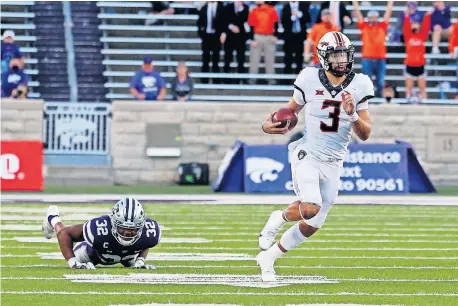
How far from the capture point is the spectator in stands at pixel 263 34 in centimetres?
2170

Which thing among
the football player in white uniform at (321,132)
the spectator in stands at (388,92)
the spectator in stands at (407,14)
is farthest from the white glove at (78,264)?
the spectator in stands at (407,14)

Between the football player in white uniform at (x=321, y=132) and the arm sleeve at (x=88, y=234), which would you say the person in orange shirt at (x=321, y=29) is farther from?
the arm sleeve at (x=88, y=234)

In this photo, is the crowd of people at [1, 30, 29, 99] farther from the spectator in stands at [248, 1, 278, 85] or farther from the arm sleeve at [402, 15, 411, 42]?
the arm sleeve at [402, 15, 411, 42]

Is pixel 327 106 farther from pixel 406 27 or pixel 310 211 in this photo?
pixel 406 27

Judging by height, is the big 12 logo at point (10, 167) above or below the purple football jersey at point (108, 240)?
below

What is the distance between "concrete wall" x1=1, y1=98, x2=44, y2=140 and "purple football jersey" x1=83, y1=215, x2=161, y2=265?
38.5 ft

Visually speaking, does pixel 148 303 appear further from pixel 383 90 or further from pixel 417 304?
pixel 383 90

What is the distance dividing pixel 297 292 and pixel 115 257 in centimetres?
184

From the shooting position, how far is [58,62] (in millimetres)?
23438

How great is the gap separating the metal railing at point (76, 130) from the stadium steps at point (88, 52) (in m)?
2.35

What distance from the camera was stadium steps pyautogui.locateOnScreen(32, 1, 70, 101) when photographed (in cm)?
2302

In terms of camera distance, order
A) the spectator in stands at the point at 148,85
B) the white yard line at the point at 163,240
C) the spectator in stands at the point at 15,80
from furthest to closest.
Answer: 1. the spectator in stands at the point at 15,80
2. the spectator in stands at the point at 148,85
3. the white yard line at the point at 163,240

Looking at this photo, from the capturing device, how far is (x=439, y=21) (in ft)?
73.8

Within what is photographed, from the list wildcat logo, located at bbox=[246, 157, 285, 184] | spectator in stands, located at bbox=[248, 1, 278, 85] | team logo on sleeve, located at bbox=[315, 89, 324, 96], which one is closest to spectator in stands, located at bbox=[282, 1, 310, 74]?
spectator in stands, located at bbox=[248, 1, 278, 85]
